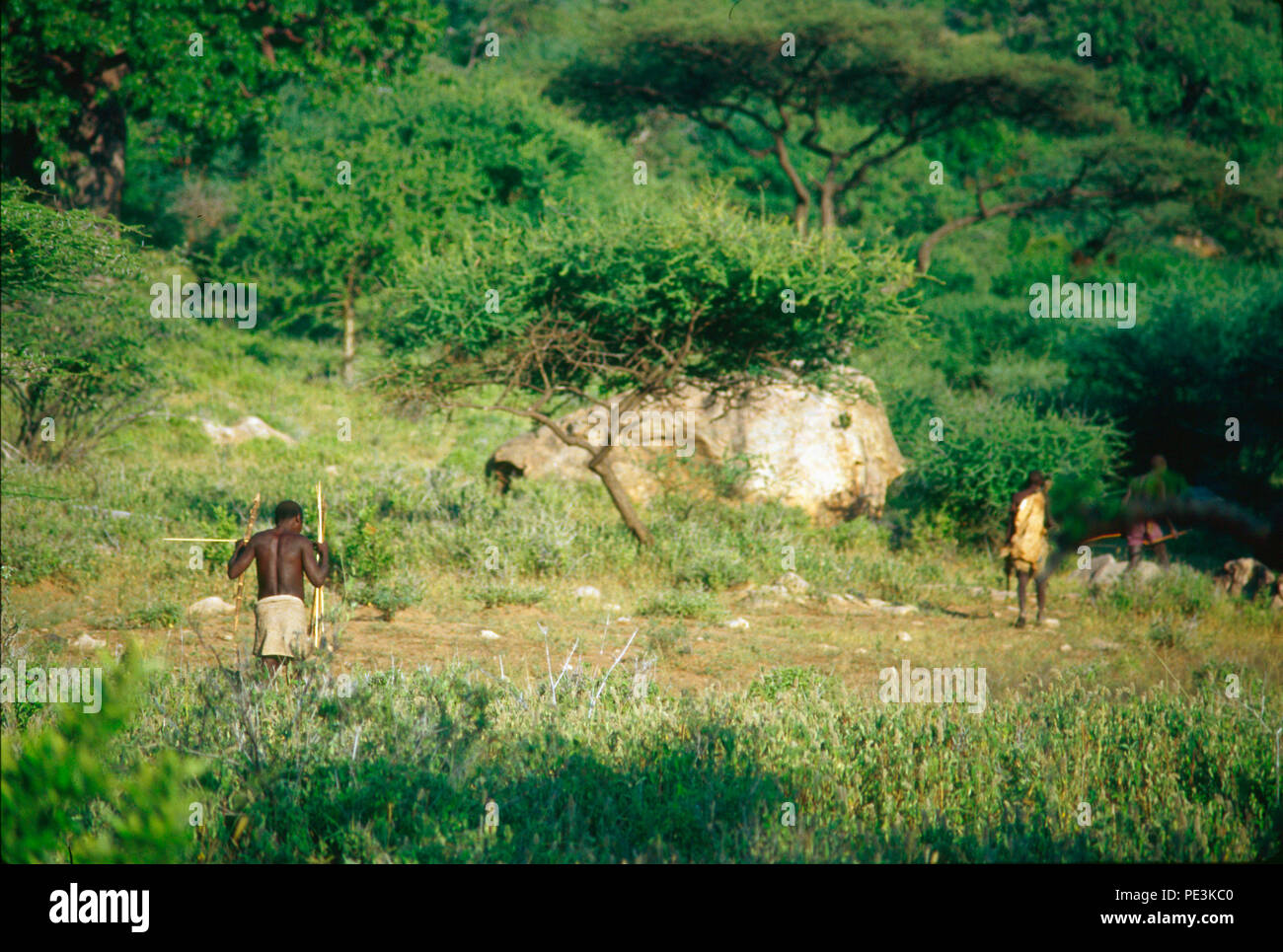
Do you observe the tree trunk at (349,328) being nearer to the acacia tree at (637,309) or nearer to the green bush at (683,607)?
the acacia tree at (637,309)

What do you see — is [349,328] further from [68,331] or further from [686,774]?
→ [686,774]

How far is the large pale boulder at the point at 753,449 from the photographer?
555 inches

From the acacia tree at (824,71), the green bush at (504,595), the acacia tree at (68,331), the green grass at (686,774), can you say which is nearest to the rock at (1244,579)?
the green grass at (686,774)

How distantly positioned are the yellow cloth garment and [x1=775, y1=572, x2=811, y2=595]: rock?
6.73 feet

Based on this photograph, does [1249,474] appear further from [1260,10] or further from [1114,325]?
[1260,10]

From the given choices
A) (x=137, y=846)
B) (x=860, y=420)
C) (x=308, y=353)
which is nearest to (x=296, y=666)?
(x=137, y=846)

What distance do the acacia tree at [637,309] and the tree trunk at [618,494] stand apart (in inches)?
0.7

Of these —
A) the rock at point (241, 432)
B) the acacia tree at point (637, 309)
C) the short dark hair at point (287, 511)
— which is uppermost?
the acacia tree at point (637, 309)

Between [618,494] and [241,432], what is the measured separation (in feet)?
25.4

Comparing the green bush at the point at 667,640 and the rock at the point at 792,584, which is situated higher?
the rock at the point at 792,584

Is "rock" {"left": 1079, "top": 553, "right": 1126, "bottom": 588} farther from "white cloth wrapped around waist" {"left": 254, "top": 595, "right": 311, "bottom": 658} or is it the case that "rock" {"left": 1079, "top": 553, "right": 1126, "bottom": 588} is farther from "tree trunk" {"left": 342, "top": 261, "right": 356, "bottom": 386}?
"tree trunk" {"left": 342, "top": 261, "right": 356, "bottom": 386}

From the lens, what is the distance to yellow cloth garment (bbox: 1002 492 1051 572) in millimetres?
10430

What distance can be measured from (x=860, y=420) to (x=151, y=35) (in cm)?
1216

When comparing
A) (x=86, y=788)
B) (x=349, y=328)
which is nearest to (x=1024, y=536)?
(x=86, y=788)
